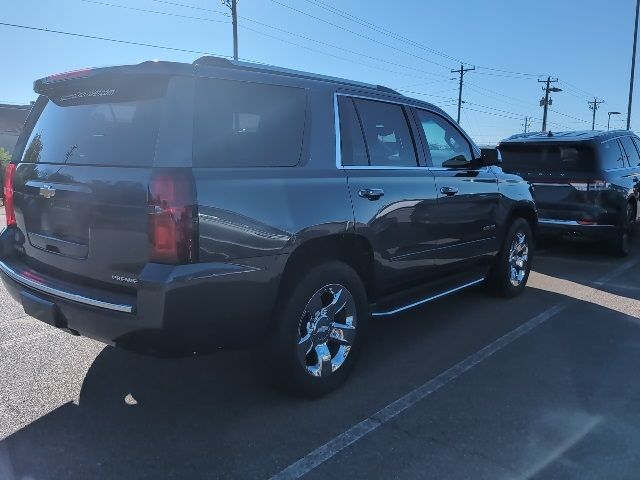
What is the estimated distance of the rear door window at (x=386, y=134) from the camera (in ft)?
13.2

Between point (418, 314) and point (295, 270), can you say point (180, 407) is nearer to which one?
point (295, 270)

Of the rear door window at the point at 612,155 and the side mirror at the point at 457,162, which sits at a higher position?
the rear door window at the point at 612,155

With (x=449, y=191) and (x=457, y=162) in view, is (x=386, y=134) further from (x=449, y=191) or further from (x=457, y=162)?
(x=457, y=162)

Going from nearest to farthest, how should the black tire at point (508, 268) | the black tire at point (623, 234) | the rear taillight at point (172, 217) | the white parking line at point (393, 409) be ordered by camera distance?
1. the rear taillight at point (172, 217)
2. the white parking line at point (393, 409)
3. the black tire at point (508, 268)
4. the black tire at point (623, 234)

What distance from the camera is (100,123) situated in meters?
3.17

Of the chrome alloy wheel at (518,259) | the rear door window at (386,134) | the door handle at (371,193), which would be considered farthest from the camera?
the chrome alloy wheel at (518,259)

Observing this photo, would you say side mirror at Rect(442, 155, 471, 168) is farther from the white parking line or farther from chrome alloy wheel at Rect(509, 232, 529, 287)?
the white parking line

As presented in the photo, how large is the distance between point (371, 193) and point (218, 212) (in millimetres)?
1299

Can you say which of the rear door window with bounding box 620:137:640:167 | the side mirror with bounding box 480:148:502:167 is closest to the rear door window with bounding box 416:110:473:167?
the side mirror with bounding box 480:148:502:167

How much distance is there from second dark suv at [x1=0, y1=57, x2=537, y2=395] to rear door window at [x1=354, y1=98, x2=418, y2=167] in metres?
0.01

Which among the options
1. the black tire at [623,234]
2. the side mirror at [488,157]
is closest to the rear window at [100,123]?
the side mirror at [488,157]

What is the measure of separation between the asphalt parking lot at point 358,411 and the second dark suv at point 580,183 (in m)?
3.01

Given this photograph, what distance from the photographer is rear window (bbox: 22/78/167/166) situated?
290 cm

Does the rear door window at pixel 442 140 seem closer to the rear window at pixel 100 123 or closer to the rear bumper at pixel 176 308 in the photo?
the rear bumper at pixel 176 308
